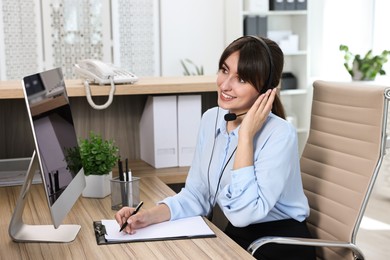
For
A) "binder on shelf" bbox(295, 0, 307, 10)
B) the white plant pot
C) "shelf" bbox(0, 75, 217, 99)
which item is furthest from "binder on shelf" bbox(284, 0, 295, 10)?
the white plant pot

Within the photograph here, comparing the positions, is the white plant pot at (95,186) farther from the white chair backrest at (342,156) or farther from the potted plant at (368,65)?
the potted plant at (368,65)

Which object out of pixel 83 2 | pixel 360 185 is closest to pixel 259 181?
pixel 360 185

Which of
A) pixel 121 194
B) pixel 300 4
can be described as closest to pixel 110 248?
pixel 121 194

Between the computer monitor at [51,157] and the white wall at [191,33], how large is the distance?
11.3 feet

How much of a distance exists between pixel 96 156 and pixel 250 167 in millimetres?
598

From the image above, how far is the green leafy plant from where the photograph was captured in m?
2.01

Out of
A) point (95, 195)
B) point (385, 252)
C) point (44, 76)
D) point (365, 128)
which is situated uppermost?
point (44, 76)

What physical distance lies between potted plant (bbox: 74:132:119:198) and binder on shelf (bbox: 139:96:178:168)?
31 cm

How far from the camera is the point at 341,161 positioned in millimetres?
1888

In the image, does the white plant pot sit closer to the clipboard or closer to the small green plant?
the clipboard

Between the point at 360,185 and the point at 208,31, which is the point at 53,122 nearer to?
the point at 360,185

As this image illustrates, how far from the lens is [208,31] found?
5305 mm

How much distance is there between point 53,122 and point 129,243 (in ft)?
1.19

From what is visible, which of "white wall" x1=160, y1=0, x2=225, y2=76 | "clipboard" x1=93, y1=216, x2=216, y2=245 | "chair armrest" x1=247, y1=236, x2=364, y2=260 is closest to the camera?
"clipboard" x1=93, y1=216, x2=216, y2=245
